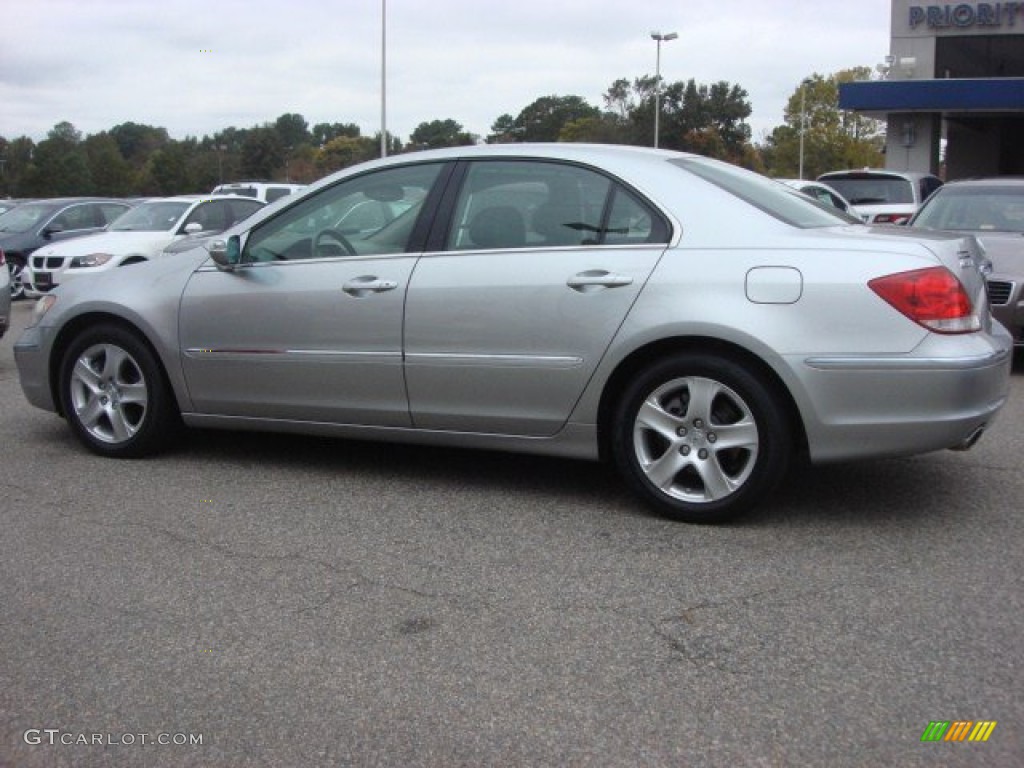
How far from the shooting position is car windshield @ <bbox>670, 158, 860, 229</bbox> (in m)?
4.77

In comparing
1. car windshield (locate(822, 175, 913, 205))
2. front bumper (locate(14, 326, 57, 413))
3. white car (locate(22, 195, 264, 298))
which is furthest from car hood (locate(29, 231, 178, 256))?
car windshield (locate(822, 175, 913, 205))

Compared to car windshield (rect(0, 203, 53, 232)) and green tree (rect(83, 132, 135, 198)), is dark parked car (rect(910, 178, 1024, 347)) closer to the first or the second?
car windshield (rect(0, 203, 53, 232))

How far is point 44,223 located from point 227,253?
44.3ft

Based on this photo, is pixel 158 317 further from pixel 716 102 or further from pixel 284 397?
pixel 716 102

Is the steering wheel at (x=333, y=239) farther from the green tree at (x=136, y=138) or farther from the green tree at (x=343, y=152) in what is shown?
the green tree at (x=136, y=138)

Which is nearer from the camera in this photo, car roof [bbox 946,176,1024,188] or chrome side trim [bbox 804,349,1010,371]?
chrome side trim [bbox 804,349,1010,371]

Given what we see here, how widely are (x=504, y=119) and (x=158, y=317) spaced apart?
57343 millimetres

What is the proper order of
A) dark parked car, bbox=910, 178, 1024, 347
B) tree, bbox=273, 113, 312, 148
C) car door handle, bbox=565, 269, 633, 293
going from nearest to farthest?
car door handle, bbox=565, 269, 633, 293, dark parked car, bbox=910, 178, 1024, 347, tree, bbox=273, 113, 312, 148

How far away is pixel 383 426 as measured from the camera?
17.1ft

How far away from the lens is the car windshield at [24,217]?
17547mm

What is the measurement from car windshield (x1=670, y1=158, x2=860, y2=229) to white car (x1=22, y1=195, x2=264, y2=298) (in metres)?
9.72

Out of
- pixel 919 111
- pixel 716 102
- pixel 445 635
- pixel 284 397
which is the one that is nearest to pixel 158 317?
pixel 284 397

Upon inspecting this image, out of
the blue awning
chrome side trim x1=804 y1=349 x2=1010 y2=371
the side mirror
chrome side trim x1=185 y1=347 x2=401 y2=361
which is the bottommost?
chrome side trim x1=185 y1=347 x2=401 y2=361

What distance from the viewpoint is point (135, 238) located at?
1410cm
